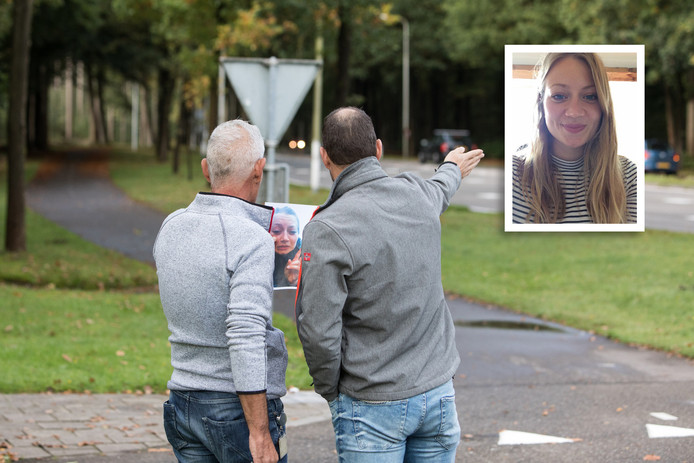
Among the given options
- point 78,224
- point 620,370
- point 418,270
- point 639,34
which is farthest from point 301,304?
point 639,34

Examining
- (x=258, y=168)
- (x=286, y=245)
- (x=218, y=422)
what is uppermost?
(x=258, y=168)

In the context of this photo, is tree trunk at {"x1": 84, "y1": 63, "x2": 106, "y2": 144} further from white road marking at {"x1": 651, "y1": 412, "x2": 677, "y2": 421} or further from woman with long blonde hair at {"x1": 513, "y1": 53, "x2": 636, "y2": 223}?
woman with long blonde hair at {"x1": 513, "y1": 53, "x2": 636, "y2": 223}

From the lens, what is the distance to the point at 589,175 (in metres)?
3.22

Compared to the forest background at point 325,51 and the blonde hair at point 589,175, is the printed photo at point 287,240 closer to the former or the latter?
the forest background at point 325,51

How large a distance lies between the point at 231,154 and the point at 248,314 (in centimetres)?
52

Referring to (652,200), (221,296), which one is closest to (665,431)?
(221,296)

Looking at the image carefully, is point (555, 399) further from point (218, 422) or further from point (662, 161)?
point (662, 161)

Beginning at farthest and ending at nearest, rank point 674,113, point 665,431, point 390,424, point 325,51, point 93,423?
point 674,113 → point 325,51 → point 93,423 → point 665,431 → point 390,424

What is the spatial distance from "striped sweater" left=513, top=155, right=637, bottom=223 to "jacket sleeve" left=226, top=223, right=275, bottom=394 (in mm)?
889

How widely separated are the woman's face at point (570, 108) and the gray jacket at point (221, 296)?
1.00 metres

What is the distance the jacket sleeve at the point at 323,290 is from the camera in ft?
9.43

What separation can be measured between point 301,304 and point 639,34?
36612mm

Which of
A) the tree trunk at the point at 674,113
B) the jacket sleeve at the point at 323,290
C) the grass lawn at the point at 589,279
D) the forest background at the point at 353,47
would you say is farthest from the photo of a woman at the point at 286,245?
the tree trunk at the point at 674,113

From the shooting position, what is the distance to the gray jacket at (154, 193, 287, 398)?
2943 mm
